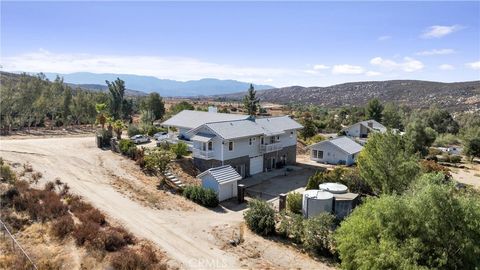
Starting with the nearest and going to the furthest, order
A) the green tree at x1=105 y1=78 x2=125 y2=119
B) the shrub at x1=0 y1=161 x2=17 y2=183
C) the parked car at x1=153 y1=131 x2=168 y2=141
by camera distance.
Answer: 1. the shrub at x1=0 y1=161 x2=17 y2=183
2. the parked car at x1=153 y1=131 x2=168 y2=141
3. the green tree at x1=105 y1=78 x2=125 y2=119

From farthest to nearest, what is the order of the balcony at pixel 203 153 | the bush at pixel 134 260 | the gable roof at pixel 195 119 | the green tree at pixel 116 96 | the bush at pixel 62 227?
1. the green tree at pixel 116 96
2. the gable roof at pixel 195 119
3. the balcony at pixel 203 153
4. the bush at pixel 62 227
5. the bush at pixel 134 260

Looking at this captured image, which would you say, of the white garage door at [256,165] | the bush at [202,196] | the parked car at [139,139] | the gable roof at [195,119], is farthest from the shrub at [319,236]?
the parked car at [139,139]

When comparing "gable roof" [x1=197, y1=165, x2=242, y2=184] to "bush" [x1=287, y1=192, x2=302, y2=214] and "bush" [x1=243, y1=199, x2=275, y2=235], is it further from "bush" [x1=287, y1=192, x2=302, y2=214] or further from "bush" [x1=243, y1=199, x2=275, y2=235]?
"bush" [x1=243, y1=199, x2=275, y2=235]

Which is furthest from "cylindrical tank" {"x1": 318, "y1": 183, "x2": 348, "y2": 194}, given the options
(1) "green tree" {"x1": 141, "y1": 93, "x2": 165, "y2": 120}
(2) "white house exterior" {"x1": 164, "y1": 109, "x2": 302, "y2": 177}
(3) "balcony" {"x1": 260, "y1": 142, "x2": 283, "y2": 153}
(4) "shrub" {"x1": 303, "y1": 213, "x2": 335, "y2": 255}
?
(1) "green tree" {"x1": 141, "y1": 93, "x2": 165, "y2": 120}

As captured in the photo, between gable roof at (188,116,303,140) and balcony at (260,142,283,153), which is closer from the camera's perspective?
gable roof at (188,116,303,140)

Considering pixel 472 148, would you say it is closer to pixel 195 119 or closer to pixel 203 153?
pixel 195 119

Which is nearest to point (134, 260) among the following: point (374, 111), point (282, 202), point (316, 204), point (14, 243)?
point (14, 243)

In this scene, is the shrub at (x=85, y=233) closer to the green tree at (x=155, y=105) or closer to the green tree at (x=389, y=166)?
the green tree at (x=389, y=166)
